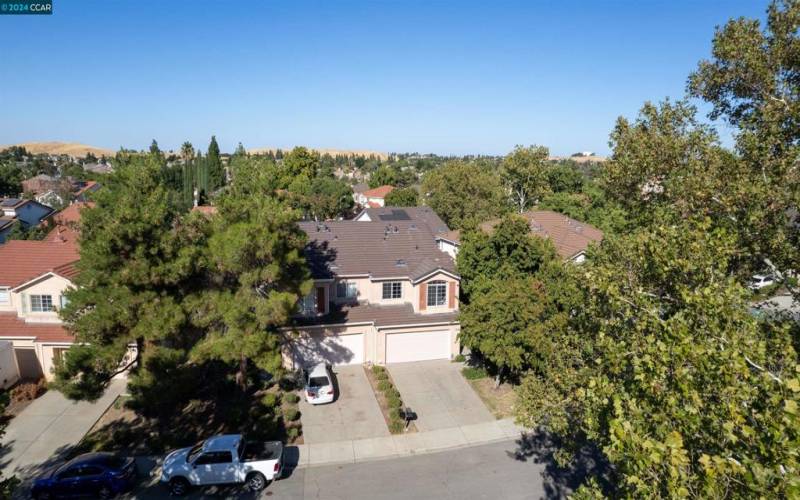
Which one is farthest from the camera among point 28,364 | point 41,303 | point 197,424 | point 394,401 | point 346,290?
point 346,290

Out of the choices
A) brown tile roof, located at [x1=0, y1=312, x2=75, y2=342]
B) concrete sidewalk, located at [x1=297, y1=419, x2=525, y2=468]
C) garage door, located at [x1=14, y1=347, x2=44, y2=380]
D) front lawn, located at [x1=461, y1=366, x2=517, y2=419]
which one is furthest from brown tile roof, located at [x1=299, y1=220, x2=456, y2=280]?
garage door, located at [x1=14, y1=347, x2=44, y2=380]

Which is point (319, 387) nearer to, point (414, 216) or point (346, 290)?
point (346, 290)

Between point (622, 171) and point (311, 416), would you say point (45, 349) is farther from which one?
point (622, 171)

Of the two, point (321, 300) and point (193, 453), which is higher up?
point (321, 300)

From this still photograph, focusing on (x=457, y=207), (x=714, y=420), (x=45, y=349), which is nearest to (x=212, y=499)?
(x=45, y=349)

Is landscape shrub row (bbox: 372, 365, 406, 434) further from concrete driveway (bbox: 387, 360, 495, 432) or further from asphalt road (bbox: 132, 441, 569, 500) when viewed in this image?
asphalt road (bbox: 132, 441, 569, 500)

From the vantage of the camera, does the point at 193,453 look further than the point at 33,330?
No

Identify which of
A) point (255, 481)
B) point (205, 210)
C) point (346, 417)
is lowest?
point (346, 417)

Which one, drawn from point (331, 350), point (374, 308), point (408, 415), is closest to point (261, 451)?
point (408, 415)
